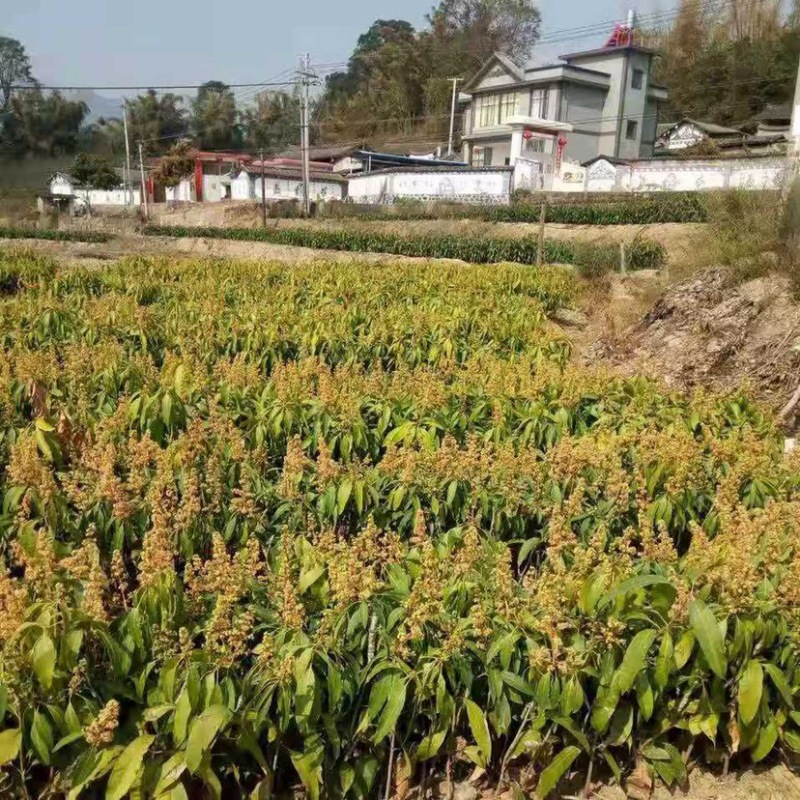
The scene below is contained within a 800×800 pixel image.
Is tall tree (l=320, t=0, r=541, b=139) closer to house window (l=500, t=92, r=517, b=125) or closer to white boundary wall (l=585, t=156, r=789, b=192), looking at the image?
house window (l=500, t=92, r=517, b=125)

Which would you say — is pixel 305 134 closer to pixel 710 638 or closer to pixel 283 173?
pixel 283 173

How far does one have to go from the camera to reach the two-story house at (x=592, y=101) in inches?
1578

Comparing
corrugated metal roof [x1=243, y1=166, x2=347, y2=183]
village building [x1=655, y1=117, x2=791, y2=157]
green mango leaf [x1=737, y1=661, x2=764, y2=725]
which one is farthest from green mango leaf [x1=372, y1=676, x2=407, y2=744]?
corrugated metal roof [x1=243, y1=166, x2=347, y2=183]

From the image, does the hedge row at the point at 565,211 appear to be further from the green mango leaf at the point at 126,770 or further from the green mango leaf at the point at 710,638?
the green mango leaf at the point at 126,770

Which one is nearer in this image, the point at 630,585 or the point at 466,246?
the point at 630,585

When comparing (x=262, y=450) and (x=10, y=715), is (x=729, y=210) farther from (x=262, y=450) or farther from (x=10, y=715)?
(x=10, y=715)

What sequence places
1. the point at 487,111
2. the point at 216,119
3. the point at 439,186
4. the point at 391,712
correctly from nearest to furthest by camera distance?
the point at 391,712, the point at 439,186, the point at 487,111, the point at 216,119

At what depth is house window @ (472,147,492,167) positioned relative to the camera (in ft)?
143

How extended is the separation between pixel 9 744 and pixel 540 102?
143ft

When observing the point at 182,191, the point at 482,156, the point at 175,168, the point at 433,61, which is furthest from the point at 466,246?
the point at 433,61

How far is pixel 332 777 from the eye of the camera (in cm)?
250

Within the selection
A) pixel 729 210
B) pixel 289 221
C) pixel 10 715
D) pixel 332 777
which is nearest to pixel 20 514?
pixel 10 715

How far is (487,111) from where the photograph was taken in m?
44.9

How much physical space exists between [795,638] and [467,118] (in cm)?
4806
